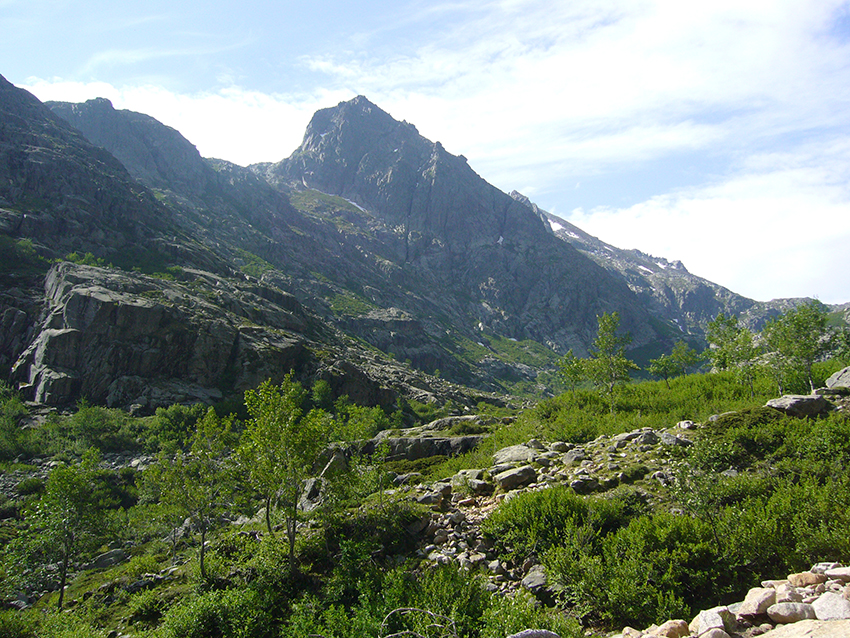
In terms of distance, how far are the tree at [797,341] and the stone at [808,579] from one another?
2329 centimetres

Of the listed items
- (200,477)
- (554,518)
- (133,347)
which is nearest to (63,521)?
(200,477)

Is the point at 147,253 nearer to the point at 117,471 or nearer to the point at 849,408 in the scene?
the point at 117,471

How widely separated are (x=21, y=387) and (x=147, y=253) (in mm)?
71041

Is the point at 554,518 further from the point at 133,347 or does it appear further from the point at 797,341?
the point at 133,347

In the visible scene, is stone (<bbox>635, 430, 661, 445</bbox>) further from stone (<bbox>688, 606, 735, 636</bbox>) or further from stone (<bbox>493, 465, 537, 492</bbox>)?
stone (<bbox>688, 606, 735, 636</bbox>)

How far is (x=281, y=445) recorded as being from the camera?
51.1ft

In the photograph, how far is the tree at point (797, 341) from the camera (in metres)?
26.7

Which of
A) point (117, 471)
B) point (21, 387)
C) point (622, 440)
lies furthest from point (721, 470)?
point (21, 387)

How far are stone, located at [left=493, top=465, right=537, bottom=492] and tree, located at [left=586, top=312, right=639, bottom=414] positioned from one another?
15143 mm

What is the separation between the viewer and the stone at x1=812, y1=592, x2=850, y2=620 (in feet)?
21.3

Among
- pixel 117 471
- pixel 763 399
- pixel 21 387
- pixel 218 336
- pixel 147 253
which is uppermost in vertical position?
pixel 147 253

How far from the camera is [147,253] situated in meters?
129

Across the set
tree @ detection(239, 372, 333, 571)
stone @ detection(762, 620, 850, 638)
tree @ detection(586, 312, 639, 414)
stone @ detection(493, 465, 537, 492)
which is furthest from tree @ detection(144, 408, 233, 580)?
tree @ detection(586, 312, 639, 414)

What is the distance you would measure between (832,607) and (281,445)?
14832 millimetres
